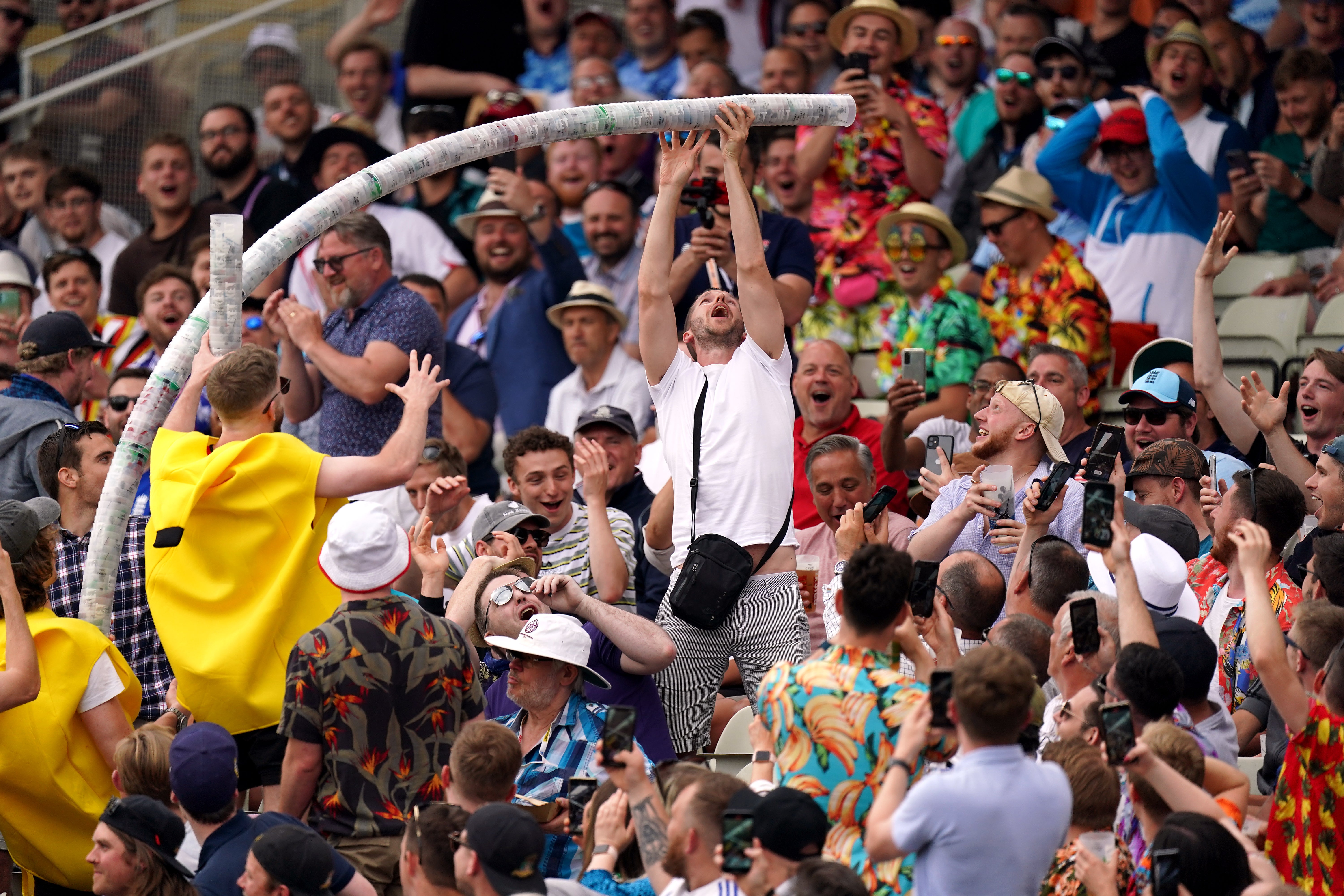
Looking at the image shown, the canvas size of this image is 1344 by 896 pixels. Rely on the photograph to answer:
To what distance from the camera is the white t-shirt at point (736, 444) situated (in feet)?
18.9

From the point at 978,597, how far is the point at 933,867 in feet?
6.32

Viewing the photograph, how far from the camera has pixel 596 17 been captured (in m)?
11.4

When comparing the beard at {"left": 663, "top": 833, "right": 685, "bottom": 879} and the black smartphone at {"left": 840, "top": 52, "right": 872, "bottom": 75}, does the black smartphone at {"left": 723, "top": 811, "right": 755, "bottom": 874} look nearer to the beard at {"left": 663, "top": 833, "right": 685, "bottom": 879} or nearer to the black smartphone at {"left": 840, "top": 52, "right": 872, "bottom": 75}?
the beard at {"left": 663, "top": 833, "right": 685, "bottom": 879}

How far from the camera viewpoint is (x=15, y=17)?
11.7 meters

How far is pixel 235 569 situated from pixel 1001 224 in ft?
14.7

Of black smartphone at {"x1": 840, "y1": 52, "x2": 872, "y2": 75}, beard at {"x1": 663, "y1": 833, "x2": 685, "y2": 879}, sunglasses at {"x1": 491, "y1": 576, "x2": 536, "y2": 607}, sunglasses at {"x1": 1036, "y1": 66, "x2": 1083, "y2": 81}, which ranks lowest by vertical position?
sunglasses at {"x1": 491, "y1": 576, "x2": 536, "y2": 607}

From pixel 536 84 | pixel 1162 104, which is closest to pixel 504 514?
pixel 1162 104

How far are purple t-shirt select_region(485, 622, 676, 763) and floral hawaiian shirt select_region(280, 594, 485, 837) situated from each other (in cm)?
73

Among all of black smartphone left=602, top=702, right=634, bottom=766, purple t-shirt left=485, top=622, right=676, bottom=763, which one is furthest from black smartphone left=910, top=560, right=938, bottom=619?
purple t-shirt left=485, top=622, right=676, bottom=763

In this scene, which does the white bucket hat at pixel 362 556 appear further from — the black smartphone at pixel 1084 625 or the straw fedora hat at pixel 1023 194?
the straw fedora hat at pixel 1023 194

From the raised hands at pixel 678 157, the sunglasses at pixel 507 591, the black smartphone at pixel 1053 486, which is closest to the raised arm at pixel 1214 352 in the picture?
the black smartphone at pixel 1053 486

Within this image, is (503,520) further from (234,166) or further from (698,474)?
(234,166)

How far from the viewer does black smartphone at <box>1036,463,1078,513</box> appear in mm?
5551

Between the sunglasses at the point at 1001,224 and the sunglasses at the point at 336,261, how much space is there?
10.2 feet
